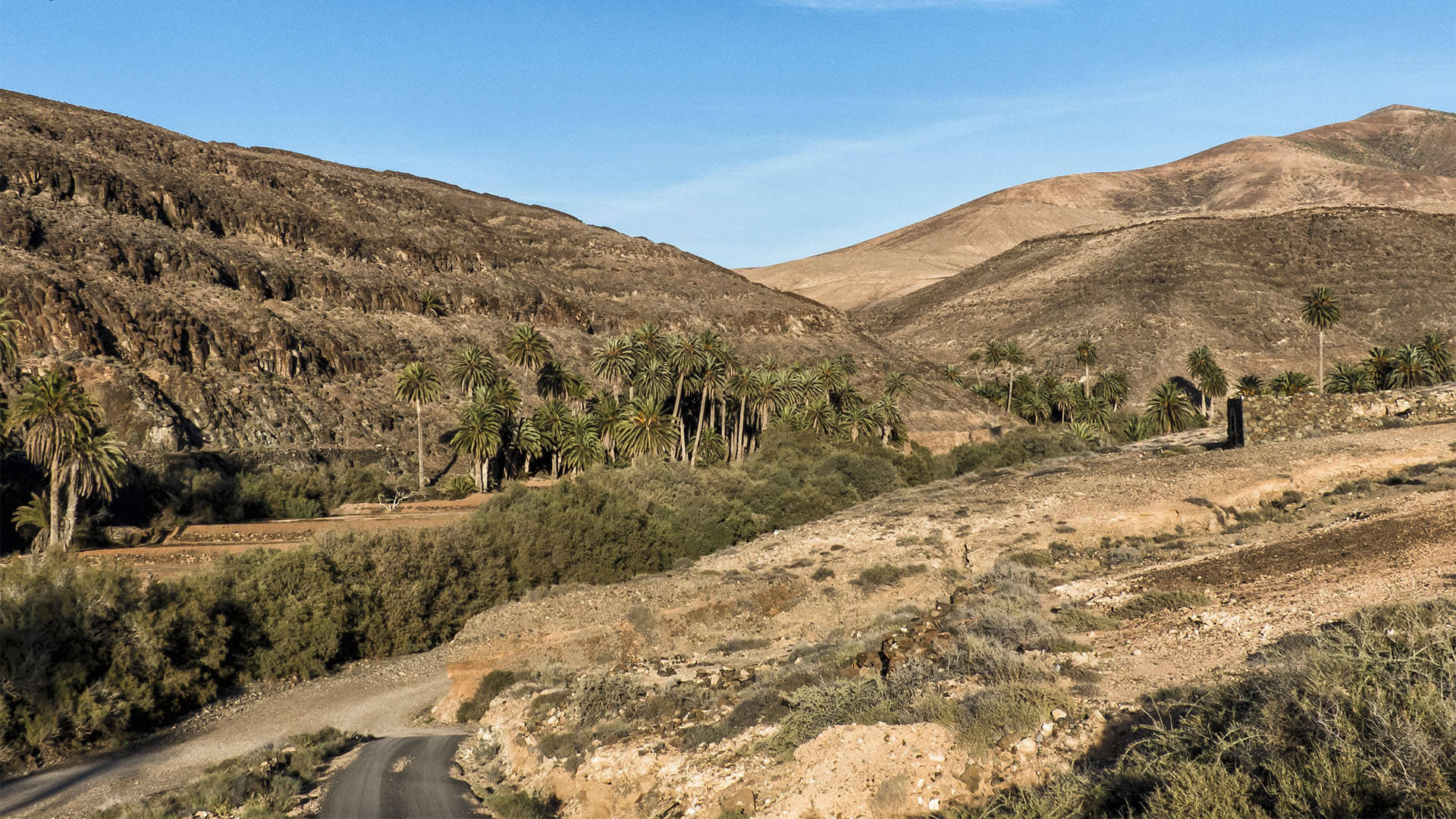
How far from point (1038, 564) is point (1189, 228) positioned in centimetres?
12826

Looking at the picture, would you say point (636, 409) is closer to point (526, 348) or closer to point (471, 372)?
point (526, 348)

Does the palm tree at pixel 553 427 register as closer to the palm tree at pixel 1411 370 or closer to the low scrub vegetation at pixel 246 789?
the low scrub vegetation at pixel 246 789

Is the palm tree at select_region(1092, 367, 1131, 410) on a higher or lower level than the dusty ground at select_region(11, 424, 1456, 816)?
higher

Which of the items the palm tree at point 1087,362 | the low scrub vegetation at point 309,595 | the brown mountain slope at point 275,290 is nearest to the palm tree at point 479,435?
the low scrub vegetation at point 309,595

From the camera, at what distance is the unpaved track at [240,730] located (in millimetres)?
16844

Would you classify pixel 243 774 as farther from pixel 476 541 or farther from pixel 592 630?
pixel 476 541

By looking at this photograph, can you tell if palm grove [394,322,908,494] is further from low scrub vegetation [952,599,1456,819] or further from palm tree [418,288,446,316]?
low scrub vegetation [952,599,1456,819]

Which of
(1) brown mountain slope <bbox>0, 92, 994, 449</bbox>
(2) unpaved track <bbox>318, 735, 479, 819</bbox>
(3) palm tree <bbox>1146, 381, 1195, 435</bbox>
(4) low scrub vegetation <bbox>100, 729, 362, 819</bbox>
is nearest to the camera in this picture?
(2) unpaved track <bbox>318, 735, 479, 819</bbox>

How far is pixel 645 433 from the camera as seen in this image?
5228 centimetres

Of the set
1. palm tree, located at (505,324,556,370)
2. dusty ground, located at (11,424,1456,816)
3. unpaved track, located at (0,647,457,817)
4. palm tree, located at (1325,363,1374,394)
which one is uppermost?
palm tree, located at (505,324,556,370)

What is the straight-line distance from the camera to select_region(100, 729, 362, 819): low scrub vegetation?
14273mm

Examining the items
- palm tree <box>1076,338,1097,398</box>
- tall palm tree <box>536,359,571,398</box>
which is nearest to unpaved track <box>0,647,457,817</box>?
tall palm tree <box>536,359,571,398</box>

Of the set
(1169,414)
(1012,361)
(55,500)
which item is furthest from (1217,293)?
(55,500)

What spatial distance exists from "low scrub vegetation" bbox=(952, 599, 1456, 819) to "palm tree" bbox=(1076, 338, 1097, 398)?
86.5m
